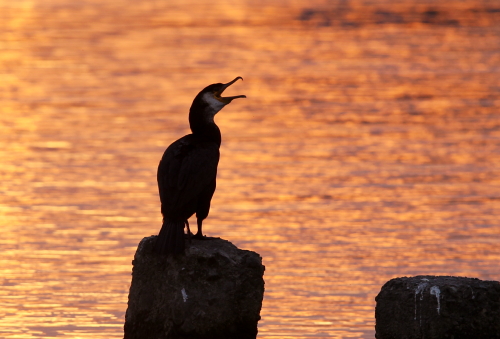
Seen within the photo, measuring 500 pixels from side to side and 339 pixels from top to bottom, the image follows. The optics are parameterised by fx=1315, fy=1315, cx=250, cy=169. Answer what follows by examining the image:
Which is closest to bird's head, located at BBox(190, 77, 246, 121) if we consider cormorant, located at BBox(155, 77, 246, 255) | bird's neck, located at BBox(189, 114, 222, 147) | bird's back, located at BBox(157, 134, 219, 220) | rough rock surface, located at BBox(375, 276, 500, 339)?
bird's neck, located at BBox(189, 114, 222, 147)

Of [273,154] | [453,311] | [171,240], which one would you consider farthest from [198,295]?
[273,154]

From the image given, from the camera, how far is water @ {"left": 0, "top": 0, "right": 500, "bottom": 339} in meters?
11.6

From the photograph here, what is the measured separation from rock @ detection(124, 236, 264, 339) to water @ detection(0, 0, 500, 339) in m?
1.20

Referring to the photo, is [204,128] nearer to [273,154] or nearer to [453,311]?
[453,311]

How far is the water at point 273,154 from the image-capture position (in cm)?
1162

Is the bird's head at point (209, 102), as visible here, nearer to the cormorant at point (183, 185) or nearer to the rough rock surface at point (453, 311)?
the cormorant at point (183, 185)

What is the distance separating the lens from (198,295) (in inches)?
343

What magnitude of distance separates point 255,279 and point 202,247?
417 millimetres

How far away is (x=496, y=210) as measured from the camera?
14.2 metres

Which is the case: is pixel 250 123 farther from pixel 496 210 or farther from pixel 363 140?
pixel 496 210

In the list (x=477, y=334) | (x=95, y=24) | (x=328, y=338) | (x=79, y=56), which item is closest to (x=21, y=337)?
(x=328, y=338)

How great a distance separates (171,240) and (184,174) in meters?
0.53

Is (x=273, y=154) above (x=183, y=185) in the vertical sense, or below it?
above

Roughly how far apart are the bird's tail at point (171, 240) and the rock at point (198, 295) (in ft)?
0.25
